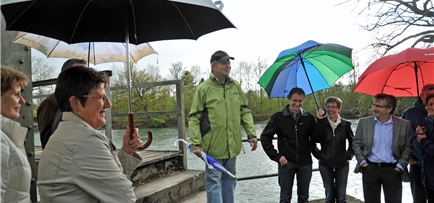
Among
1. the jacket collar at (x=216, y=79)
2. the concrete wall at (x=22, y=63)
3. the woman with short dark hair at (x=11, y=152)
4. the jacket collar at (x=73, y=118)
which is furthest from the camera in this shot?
the jacket collar at (x=216, y=79)

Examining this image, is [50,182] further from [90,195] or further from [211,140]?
[211,140]

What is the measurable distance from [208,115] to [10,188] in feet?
6.25

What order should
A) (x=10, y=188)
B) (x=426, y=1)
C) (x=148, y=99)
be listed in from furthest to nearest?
(x=148, y=99), (x=426, y=1), (x=10, y=188)

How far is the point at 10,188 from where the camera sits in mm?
1224

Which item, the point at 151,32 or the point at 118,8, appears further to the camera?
the point at 151,32

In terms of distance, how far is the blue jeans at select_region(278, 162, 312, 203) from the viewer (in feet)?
10.5

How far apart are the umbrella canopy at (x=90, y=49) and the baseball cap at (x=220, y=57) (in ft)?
1.76

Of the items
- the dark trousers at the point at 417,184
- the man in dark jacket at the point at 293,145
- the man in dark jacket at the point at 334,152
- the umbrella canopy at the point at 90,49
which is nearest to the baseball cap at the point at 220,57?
the umbrella canopy at the point at 90,49

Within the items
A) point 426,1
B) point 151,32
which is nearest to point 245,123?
point 151,32

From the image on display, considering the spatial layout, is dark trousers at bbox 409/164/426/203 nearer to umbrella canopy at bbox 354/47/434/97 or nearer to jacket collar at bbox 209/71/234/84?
umbrella canopy at bbox 354/47/434/97

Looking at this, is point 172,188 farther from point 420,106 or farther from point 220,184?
point 420,106

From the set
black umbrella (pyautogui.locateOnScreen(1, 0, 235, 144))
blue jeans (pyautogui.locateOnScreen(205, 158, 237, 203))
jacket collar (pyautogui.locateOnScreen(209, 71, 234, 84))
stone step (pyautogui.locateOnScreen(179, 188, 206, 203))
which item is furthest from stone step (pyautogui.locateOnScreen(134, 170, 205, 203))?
black umbrella (pyautogui.locateOnScreen(1, 0, 235, 144))

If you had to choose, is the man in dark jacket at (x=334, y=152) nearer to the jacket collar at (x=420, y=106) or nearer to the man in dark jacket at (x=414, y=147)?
the man in dark jacket at (x=414, y=147)

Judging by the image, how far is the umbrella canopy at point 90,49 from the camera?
99.6 inches
